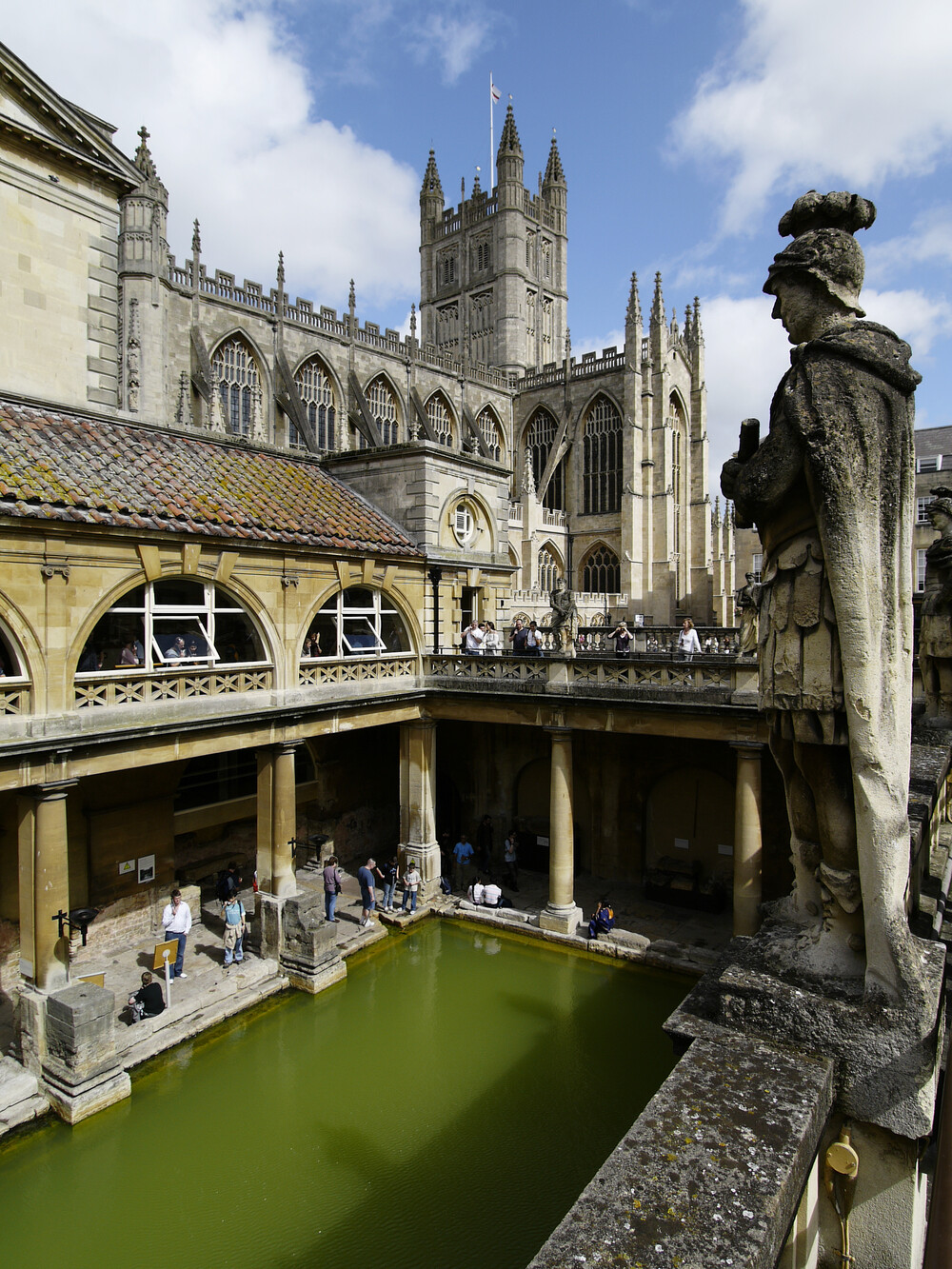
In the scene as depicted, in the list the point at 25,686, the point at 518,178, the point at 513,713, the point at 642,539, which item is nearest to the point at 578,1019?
the point at 513,713

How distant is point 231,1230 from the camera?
26.5 ft

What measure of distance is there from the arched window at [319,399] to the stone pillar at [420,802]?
2566 cm

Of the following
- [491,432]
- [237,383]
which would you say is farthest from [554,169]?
[237,383]

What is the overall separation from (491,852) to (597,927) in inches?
214

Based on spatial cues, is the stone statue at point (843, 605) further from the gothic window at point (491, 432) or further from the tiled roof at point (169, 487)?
the gothic window at point (491, 432)

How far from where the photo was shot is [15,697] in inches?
405

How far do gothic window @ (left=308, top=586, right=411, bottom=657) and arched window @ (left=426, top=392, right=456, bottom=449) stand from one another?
106 feet

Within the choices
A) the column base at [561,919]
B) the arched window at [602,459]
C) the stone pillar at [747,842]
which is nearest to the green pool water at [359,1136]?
the column base at [561,919]

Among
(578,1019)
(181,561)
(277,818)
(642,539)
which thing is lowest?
(578,1019)

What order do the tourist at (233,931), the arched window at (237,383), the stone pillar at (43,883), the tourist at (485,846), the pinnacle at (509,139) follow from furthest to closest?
the pinnacle at (509,139), the arched window at (237,383), the tourist at (485,846), the tourist at (233,931), the stone pillar at (43,883)

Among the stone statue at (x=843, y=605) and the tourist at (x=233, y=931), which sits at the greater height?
the stone statue at (x=843, y=605)

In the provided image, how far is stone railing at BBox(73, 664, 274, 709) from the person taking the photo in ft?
36.6

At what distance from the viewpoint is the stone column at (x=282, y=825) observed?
46.0 feet

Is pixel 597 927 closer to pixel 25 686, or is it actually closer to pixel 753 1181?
pixel 25 686
